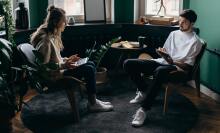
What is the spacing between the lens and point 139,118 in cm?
328

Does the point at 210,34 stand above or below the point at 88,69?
above

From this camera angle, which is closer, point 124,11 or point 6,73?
point 6,73

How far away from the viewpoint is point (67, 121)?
3.37 metres

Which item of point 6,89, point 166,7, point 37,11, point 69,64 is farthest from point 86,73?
point 166,7

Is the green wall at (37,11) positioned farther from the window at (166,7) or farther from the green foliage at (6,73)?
the green foliage at (6,73)

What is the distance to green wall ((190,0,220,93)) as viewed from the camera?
12.4 ft

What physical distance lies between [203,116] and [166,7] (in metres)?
1.78

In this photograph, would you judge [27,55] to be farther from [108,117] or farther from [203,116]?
[203,116]

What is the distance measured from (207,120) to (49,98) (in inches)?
66.9

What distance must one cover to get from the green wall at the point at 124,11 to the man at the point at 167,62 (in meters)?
1.14

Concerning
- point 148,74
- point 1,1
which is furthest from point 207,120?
point 1,1

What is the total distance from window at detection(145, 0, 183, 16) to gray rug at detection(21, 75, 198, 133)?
119 centimetres

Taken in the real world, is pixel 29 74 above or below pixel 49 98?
above

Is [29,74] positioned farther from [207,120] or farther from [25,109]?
[207,120]
